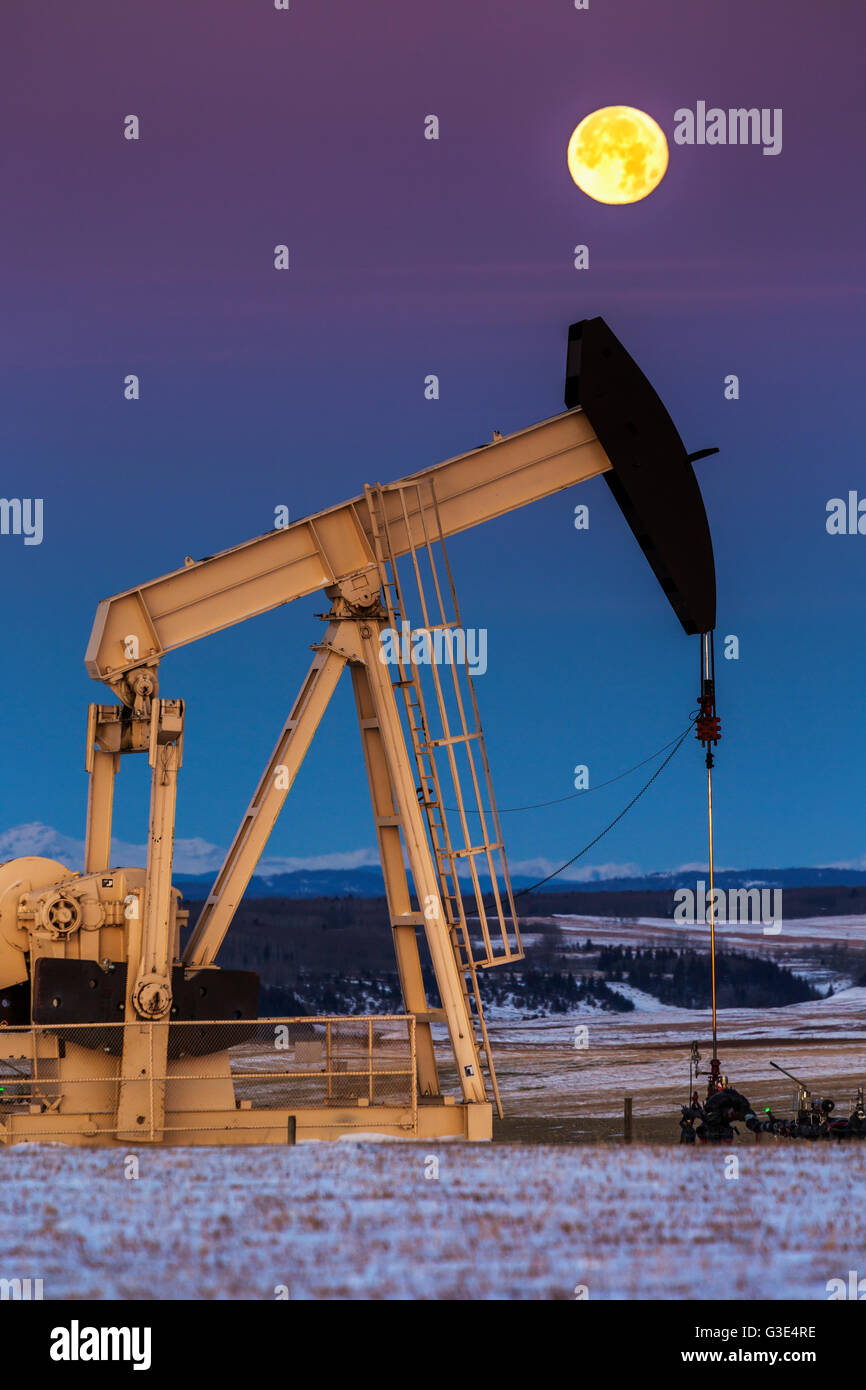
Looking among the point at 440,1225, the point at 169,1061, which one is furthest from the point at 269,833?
the point at 440,1225

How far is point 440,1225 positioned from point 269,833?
22.1ft

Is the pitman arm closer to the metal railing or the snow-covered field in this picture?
the metal railing

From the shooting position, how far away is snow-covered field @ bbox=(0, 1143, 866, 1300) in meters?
6.82

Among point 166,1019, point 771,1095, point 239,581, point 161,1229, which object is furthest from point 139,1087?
point 771,1095

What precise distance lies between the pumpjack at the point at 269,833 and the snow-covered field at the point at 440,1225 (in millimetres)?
2478

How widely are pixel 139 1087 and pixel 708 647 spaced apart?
675 cm

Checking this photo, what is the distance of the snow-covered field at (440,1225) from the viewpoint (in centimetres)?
682

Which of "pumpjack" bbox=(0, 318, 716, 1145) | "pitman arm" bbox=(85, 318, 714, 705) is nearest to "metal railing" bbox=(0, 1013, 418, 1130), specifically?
"pumpjack" bbox=(0, 318, 716, 1145)

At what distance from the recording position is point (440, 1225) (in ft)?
26.2

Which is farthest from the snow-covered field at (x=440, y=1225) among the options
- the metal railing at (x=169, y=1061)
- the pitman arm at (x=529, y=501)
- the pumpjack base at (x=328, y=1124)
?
the pitman arm at (x=529, y=501)

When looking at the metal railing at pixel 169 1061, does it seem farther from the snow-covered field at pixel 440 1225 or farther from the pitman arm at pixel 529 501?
the pitman arm at pixel 529 501

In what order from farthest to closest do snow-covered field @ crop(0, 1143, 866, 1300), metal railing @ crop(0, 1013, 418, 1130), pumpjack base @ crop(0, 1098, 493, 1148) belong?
1. pumpjack base @ crop(0, 1098, 493, 1148)
2. metal railing @ crop(0, 1013, 418, 1130)
3. snow-covered field @ crop(0, 1143, 866, 1300)

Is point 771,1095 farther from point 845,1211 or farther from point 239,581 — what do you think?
point 845,1211

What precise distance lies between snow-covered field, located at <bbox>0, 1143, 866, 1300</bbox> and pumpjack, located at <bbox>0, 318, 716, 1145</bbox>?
248 cm
